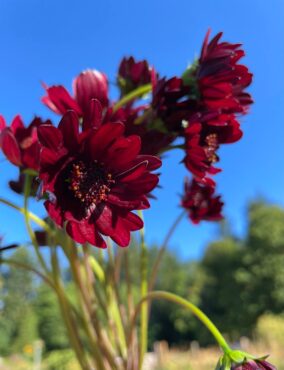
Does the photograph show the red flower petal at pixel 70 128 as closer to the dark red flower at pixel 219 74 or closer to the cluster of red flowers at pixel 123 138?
the cluster of red flowers at pixel 123 138

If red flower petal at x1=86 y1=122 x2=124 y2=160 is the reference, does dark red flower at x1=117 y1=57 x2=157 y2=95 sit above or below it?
above

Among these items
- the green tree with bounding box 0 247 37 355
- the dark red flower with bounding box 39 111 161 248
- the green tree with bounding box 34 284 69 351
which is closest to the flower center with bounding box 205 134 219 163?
the dark red flower with bounding box 39 111 161 248

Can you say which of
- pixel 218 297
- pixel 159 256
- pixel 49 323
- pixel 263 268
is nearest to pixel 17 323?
pixel 49 323

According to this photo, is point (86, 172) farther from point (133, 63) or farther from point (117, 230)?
point (133, 63)

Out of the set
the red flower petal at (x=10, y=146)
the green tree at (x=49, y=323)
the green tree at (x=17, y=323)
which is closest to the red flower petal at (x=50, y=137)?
the red flower petal at (x=10, y=146)

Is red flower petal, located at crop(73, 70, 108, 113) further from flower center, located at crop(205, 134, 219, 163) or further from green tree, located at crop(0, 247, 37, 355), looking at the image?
green tree, located at crop(0, 247, 37, 355)

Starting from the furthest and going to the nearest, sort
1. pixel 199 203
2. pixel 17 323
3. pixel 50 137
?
pixel 17 323
pixel 199 203
pixel 50 137

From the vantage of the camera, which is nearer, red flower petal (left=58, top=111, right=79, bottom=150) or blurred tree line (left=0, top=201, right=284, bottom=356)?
red flower petal (left=58, top=111, right=79, bottom=150)

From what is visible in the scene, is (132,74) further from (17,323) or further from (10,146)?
(17,323)
